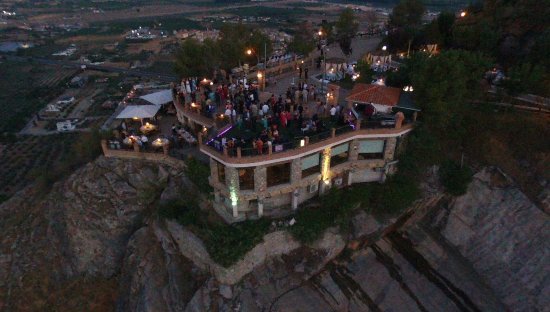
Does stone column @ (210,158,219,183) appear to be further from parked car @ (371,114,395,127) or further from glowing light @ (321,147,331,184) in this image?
parked car @ (371,114,395,127)

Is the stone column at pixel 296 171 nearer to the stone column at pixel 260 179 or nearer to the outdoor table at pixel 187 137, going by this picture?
the stone column at pixel 260 179

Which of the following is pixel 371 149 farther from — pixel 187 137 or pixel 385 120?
pixel 187 137

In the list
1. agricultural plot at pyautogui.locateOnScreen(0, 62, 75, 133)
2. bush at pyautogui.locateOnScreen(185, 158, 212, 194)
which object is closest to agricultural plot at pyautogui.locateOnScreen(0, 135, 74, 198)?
agricultural plot at pyautogui.locateOnScreen(0, 62, 75, 133)

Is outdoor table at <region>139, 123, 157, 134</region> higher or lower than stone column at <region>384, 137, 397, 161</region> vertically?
lower

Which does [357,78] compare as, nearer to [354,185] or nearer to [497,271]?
[354,185]

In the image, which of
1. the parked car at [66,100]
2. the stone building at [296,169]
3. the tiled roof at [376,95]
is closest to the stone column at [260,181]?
the stone building at [296,169]

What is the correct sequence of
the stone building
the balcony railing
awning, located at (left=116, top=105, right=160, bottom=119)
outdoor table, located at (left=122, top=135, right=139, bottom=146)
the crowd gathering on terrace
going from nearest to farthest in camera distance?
the balcony railing → the stone building → the crowd gathering on terrace → outdoor table, located at (left=122, top=135, right=139, bottom=146) → awning, located at (left=116, top=105, right=160, bottom=119)
